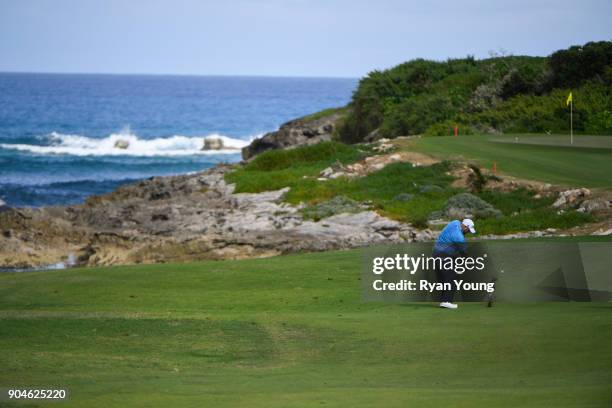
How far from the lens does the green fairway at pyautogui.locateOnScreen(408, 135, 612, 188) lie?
30500mm

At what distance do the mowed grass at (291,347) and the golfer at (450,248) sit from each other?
0.36 metres

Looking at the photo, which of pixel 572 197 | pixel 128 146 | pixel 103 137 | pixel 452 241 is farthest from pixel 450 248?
pixel 103 137

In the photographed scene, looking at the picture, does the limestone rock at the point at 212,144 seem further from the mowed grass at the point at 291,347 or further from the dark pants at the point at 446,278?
the dark pants at the point at 446,278

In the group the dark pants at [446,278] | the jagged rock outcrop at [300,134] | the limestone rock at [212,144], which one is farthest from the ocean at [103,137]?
the dark pants at [446,278]

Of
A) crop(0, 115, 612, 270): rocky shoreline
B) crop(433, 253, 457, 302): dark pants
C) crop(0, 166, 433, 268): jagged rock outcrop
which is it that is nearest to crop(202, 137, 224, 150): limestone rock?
crop(0, 115, 612, 270): rocky shoreline

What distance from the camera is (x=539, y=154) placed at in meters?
33.8

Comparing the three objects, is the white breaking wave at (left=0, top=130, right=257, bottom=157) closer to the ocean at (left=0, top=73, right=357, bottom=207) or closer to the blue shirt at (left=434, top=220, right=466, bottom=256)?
the ocean at (left=0, top=73, right=357, bottom=207)

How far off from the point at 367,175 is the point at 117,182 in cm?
3248

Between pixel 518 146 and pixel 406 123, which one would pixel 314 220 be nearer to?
pixel 518 146

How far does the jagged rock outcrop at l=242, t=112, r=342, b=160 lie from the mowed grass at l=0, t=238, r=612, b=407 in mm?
35956

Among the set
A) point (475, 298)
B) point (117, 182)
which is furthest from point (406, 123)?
point (475, 298)

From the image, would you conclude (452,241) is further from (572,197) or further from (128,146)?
(128,146)

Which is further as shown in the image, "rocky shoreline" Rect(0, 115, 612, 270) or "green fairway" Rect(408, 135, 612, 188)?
"green fairway" Rect(408, 135, 612, 188)

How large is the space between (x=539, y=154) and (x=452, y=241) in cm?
1955
